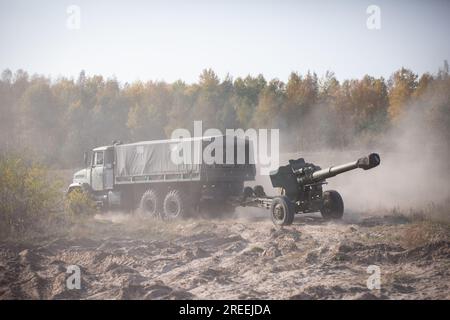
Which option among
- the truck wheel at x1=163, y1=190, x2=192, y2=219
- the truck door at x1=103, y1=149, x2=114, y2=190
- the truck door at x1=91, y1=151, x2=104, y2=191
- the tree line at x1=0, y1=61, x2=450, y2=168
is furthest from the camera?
the tree line at x1=0, y1=61, x2=450, y2=168

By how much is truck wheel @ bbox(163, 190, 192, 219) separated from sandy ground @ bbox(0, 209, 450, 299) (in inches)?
99.7

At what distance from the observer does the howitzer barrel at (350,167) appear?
11523 mm

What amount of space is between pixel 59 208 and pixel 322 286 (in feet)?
34.2

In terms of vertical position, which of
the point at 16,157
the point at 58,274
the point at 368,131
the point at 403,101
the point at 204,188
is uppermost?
the point at 403,101

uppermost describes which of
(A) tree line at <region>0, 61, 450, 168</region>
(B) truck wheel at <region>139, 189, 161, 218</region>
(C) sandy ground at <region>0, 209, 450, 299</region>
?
(A) tree line at <region>0, 61, 450, 168</region>

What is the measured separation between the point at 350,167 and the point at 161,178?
7.56 metres

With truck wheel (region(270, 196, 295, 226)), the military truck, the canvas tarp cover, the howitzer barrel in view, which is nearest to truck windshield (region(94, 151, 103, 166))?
the military truck

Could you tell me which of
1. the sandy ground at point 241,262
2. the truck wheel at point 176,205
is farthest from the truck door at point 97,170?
the sandy ground at point 241,262

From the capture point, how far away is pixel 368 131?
42.2m

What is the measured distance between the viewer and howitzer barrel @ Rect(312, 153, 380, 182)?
1152cm

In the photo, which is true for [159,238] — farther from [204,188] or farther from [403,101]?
[403,101]

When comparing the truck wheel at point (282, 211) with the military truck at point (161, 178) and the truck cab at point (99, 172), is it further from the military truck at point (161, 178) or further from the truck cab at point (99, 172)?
the truck cab at point (99, 172)

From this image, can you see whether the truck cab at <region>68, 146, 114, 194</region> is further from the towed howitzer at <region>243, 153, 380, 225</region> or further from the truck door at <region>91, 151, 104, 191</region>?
the towed howitzer at <region>243, 153, 380, 225</region>
